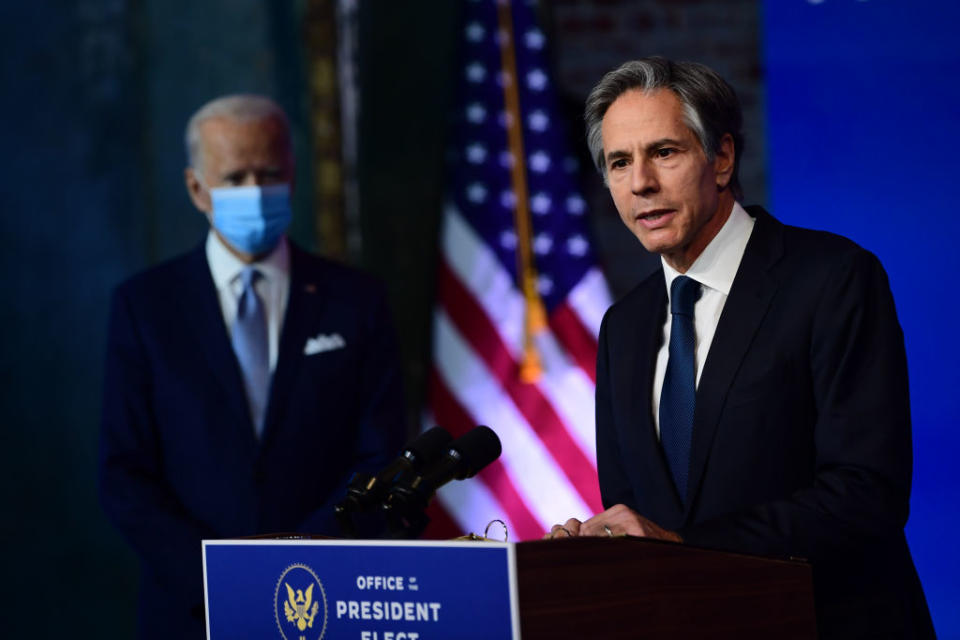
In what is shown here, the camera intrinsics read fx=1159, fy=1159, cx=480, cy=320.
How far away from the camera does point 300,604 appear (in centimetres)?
147

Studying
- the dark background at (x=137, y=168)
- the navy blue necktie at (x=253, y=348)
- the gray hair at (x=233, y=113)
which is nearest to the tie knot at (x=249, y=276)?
the navy blue necktie at (x=253, y=348)

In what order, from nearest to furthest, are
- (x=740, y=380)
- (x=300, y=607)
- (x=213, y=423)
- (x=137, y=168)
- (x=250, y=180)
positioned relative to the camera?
(x=300, y=607)
(x=740, y=380)
(x=213, y=423)
(x=250, y=180)
(x=137, y=168)

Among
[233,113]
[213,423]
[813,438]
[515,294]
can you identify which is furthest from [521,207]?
[813,438]

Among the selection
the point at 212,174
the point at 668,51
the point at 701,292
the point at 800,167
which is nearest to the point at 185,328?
the point at 212,174

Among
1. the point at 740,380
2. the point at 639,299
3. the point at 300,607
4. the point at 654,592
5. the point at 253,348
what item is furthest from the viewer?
the point at 253,348

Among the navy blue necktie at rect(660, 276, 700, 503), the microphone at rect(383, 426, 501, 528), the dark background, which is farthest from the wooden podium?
the dark background

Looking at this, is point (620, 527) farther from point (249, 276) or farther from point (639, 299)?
point (249, 276)

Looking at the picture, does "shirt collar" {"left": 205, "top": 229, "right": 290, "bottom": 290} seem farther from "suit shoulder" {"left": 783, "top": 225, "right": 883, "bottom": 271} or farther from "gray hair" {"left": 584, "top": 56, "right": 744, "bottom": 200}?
"suit shoulder" {"left": 783, "top": 225, "right": 883, "bottom": 271}

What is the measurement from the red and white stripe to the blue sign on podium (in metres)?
2.28

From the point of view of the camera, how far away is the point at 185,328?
273 centimetres

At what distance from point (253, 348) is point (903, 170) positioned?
1.61 meters

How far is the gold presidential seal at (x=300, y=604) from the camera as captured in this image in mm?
1447

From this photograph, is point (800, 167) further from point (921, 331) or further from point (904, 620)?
point (904, 620)

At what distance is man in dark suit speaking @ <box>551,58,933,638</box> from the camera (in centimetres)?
164
